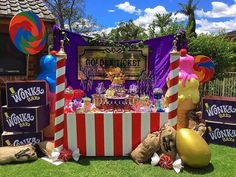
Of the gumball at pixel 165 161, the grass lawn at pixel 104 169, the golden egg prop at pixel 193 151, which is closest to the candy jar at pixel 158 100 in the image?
the golden egg prop at pixel 193 151

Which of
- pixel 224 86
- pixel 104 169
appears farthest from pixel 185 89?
pixel 224 86

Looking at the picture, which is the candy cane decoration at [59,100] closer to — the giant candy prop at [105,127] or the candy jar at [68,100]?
the giant candy prop at [105,127]

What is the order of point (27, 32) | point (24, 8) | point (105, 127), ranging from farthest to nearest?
point (24, 8)
point (27, 32)
point (105, 127)

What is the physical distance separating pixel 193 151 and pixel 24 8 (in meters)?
4.30

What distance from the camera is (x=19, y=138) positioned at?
5199 millimetres

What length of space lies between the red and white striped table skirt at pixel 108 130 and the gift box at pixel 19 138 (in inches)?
23.5

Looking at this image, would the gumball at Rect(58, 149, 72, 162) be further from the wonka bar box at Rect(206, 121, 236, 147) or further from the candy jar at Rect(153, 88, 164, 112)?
the wonka bar box at Rect(206, 121, 236, 147)

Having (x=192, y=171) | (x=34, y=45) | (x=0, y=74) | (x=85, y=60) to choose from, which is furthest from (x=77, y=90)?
(x=192, y=171)

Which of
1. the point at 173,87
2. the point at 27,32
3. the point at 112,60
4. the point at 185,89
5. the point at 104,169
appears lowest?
the point at 104,169

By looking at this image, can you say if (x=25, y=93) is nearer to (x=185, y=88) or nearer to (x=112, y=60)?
(x=112, y=60)

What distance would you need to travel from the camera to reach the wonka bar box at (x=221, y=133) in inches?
223

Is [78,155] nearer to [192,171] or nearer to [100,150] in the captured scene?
[100,150]

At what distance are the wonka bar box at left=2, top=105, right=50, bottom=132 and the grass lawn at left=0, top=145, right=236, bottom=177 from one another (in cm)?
65

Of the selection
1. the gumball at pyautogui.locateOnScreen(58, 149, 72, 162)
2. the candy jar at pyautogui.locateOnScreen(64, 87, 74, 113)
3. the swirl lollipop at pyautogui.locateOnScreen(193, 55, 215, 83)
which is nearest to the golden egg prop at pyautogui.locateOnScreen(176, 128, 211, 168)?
the gumball at pyautogui.locateOnScreen(58, 149, 72, 162)
